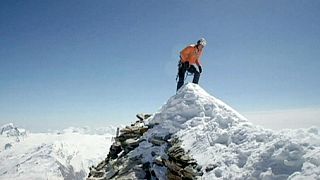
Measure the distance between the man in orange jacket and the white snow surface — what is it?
2.69 metres

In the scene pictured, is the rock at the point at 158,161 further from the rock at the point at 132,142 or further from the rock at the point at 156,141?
the rock at the point at 132,142

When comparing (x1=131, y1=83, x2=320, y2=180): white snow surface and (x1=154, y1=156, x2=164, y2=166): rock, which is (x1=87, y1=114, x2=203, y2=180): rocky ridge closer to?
(x1=154, y1=156, x2=164, y2=166): rock

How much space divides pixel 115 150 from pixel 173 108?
490 cm

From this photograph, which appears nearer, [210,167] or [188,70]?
[210,167]

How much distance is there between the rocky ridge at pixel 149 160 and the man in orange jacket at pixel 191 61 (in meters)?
4.81

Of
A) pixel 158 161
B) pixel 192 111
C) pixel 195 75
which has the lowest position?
pixel 158 161

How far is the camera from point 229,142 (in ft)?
41.2

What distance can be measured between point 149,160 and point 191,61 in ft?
27.7

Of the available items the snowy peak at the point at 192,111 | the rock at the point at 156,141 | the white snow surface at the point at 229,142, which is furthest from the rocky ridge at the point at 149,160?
the snowy peak at the point at 192,111

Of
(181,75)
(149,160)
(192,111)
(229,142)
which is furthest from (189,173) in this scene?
(181,75)

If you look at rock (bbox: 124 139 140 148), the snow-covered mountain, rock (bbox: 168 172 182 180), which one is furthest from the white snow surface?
rock (bbox: 168 172 182 180)

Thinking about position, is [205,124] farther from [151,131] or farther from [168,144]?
[151,131]

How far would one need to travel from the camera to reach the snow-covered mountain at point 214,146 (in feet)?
31.9

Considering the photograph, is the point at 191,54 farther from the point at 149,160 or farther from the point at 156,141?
Result: the point at 149,160
